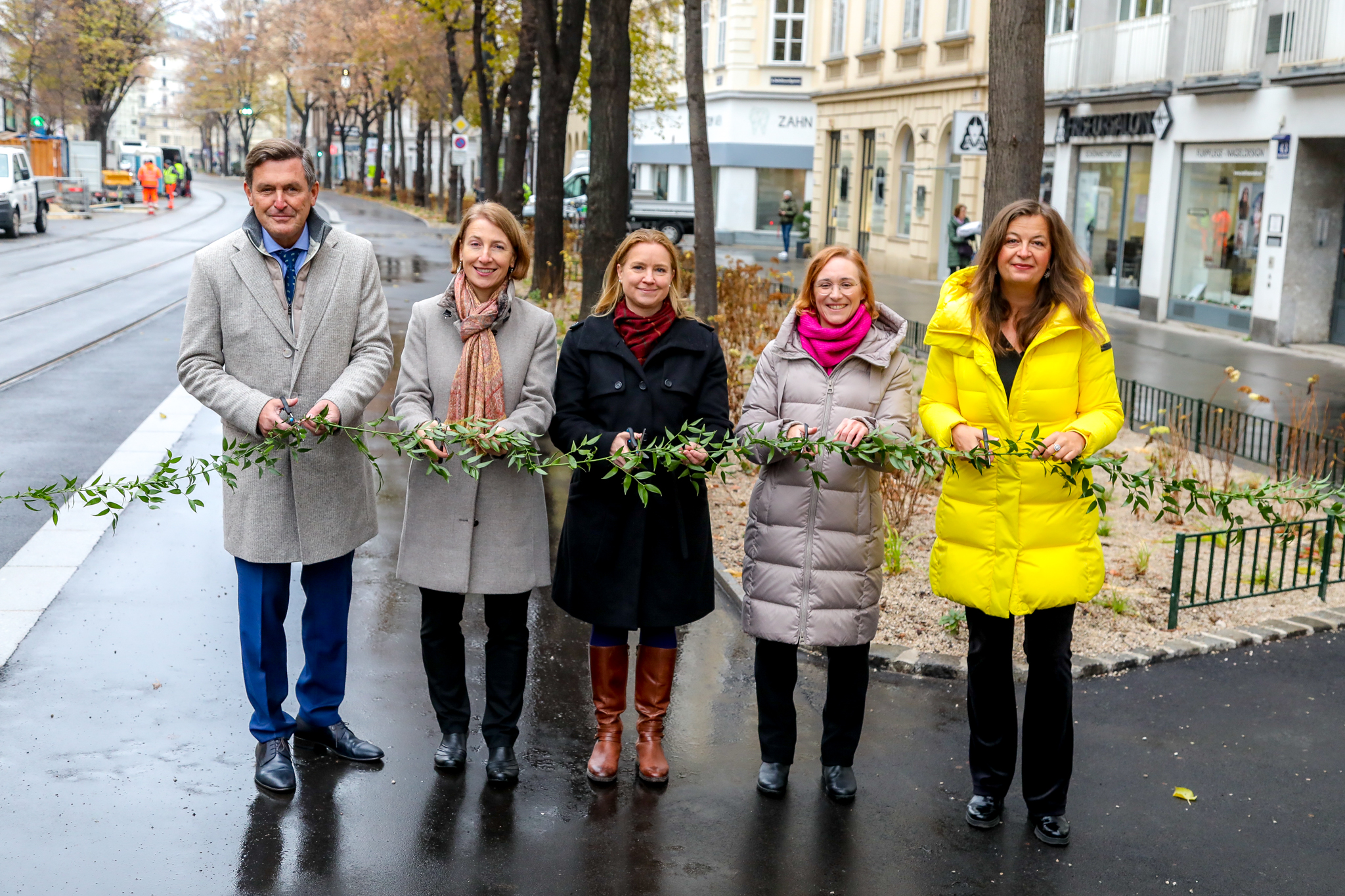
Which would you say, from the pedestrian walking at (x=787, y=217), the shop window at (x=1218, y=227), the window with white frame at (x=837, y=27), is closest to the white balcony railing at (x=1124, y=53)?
the shop window at (x=1218, y=227)

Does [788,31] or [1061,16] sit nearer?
[1061,16]

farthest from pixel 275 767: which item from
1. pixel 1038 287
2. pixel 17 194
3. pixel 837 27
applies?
pixel 837 27

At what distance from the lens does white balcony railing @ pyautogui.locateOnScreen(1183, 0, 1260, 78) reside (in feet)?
71.5

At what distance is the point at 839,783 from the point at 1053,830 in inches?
28.3

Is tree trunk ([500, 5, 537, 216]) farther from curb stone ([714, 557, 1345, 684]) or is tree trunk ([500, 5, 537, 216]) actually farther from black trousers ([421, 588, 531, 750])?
black trousers ([421, 588, 531, 750])

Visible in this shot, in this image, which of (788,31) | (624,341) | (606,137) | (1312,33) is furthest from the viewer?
(788,31)

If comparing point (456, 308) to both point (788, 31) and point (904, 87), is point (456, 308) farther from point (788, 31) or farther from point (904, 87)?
point (788, 31)

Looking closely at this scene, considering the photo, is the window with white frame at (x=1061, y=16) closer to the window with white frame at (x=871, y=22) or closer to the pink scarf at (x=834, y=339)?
the window with white frame at (x=871, y=22)

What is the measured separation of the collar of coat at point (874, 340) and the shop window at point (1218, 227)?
1924cm

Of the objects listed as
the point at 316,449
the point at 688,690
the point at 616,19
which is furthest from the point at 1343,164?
the point at 316,449

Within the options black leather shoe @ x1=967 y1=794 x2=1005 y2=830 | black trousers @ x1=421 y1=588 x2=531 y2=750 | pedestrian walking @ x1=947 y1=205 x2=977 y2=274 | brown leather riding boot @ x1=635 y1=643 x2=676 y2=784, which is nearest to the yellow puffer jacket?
black leather shoe @ x1=967 y1=794 x2=1005 y2=830

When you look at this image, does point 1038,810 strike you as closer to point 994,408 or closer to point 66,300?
point 994,408

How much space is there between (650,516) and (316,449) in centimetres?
115

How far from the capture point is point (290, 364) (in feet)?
15.3
